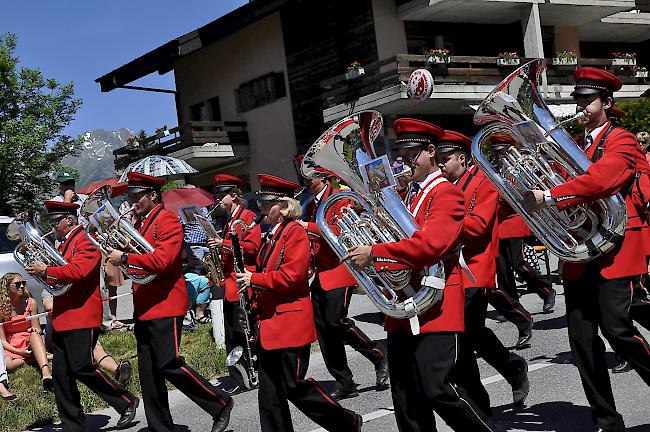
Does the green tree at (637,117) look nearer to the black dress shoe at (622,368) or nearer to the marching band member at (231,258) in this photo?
the marching band member at (231,258)

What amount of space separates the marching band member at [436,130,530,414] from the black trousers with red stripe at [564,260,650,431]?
0.79 metres

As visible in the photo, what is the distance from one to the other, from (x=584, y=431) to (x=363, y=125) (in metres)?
2.49

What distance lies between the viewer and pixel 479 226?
5902mm

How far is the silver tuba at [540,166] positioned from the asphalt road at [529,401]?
132 cm

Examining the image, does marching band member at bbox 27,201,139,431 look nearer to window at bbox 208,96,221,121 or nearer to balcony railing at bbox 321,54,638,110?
balcony railing at bbox 321,54,638,110

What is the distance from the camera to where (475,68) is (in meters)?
21.7

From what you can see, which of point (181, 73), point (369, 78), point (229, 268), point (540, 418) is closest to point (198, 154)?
point (181, 73)

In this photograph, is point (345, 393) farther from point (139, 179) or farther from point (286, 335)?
point (139, 179)

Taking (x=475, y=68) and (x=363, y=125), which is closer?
(x=363, y=125)

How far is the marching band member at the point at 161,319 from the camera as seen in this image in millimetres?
6309

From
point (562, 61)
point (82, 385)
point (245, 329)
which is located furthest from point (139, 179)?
point (562, 61)

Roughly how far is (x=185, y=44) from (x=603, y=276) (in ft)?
71.2

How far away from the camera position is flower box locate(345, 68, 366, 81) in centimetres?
2052

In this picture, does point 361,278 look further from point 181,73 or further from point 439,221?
point 181,73
